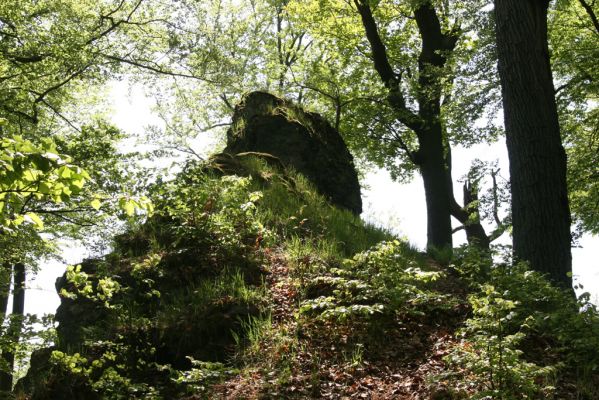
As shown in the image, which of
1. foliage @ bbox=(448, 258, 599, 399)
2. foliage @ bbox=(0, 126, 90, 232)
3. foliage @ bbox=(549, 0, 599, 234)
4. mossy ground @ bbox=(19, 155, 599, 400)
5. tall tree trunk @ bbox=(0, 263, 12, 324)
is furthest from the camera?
foliage @ bbox=(549, 0, 599, 234)

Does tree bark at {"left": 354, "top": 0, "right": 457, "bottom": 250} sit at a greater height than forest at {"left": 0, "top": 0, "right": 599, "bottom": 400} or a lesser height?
greater

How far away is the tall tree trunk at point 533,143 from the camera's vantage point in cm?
707

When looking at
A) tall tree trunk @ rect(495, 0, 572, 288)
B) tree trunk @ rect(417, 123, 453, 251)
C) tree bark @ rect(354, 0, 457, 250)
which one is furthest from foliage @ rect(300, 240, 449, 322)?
tree bark @ rect(354, 0, 457, 250)

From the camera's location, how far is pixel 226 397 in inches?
183

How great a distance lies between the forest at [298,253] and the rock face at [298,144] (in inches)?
1.4

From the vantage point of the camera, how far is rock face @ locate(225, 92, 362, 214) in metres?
11.0

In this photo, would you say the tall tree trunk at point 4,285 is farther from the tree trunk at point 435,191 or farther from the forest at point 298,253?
the tree trunk at point 435,191

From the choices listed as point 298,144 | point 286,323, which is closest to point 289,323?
point 286,323

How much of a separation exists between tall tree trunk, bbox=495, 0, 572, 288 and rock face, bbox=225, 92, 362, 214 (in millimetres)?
4104

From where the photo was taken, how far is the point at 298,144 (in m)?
11.1

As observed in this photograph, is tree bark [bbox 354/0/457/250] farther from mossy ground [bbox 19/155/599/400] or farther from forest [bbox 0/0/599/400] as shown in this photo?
mossy ground [bbox 19/155/599/400]

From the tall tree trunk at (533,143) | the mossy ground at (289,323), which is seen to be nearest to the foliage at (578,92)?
the tall tree trunk at (533,143)

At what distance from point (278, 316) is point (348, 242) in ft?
8.58

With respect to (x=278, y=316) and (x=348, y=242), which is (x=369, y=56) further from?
(x=278, y=316)
